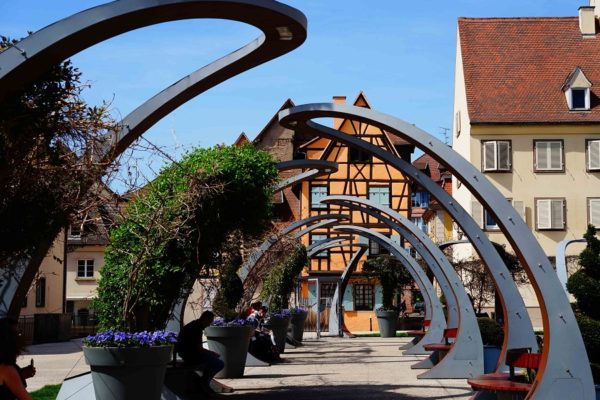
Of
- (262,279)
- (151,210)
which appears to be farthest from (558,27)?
(151,210)

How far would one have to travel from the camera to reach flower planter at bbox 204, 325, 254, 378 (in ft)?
61.0

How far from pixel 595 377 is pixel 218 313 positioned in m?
9.76

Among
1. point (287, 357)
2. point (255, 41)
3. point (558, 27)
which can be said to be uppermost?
point (558, 27)

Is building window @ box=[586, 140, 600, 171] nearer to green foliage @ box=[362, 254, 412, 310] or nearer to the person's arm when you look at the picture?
green foliage @ box=[362, 254, 412, 310]

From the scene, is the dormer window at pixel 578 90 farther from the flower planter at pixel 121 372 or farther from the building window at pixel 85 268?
the flower planter at pixel 121 372

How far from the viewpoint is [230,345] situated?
61.3 ft

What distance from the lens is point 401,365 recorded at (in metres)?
23.2

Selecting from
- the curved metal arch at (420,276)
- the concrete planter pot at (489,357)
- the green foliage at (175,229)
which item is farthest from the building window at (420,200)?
the green foliage at (175,229)

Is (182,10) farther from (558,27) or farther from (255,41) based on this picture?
(558,27)

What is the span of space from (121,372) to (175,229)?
2.13 meters

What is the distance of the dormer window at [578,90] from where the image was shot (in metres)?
47.2

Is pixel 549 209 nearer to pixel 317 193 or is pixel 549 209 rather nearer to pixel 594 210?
pixel 594 210

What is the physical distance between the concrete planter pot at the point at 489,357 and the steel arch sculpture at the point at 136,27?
949 centimetres

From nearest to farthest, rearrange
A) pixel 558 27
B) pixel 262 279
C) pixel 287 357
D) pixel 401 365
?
pixel 401 365 → pixel 287 357 → pixel 262 279 → pixel 558 27
